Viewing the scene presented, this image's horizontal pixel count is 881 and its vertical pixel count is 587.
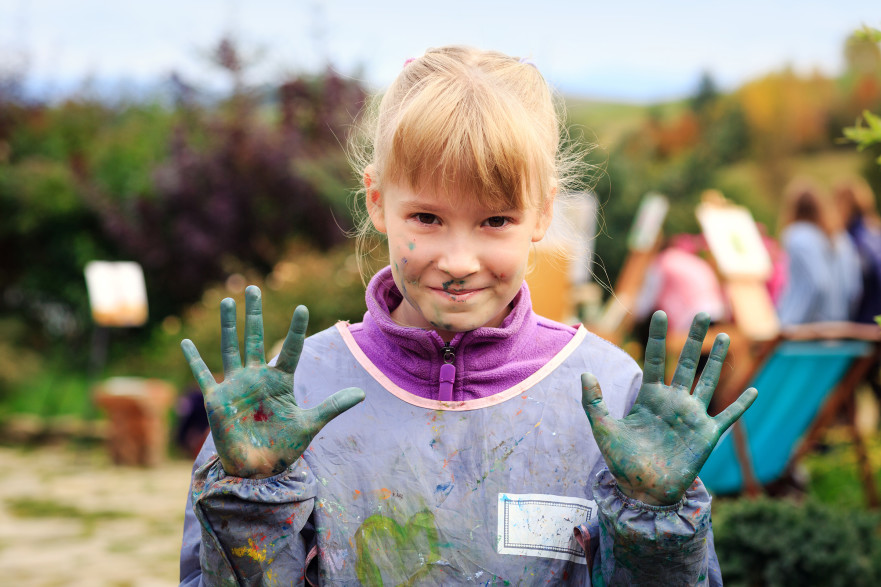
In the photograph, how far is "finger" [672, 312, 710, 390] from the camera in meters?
1.31

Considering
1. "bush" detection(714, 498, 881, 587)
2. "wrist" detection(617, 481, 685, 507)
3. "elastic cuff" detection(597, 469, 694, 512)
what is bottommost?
"bush" detection(714, 498, 881, 587)

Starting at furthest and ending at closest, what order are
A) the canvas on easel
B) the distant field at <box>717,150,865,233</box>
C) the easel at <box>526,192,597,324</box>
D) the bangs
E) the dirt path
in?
the distant field at <box>717,150,865,233</box>, the canvas on easel, the dirt path, the easel at <box>526,192,597,324</box>, the bangs

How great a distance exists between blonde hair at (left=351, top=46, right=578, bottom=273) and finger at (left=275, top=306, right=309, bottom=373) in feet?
0.92

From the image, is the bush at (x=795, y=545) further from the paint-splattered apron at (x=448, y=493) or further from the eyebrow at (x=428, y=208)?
the eyebrow at (x=428, y=208)

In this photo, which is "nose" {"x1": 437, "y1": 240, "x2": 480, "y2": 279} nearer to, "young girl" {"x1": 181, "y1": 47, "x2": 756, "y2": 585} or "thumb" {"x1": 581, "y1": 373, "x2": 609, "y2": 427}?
"young girl" {"x1": 181, "y1": 47, "x2": 756, "y2": 585}

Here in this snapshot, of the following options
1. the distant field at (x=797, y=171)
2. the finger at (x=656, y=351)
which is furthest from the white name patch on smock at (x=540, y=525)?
the distant field at (x=797, y=171)

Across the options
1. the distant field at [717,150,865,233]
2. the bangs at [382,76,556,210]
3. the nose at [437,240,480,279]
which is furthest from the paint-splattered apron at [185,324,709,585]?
the distant field at [717,150,865,233]

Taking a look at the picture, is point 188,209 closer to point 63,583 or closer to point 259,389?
point 63,583

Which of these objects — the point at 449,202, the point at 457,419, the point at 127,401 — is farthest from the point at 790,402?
the point at 127,401

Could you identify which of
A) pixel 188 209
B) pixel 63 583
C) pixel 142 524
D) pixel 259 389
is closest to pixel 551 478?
pixel 259 389

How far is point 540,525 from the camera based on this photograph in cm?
141

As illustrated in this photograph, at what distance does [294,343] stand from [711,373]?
24.6 inches

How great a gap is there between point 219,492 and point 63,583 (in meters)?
3.65

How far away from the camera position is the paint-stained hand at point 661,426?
127 cm
